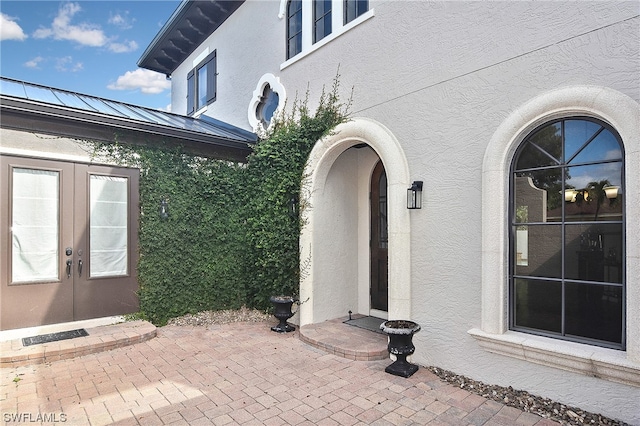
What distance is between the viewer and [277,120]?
7.19 meters

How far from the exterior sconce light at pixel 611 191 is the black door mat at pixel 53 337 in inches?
273

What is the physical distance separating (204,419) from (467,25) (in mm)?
5172

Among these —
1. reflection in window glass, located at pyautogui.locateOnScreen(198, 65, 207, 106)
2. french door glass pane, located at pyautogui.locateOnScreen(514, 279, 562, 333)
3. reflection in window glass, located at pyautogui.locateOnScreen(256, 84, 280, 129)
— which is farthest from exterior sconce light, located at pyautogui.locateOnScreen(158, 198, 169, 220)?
french door glass pane, located at pyautogui.locateOnScreen(514, 279, 562, 333)

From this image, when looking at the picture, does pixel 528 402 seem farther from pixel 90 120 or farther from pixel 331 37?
pixel 90 120

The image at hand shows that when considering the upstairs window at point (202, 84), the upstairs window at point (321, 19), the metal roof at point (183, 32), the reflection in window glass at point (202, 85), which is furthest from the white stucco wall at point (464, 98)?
the reflection in window glass at point (202, 85)

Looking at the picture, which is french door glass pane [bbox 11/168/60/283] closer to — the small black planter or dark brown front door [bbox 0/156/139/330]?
dark brown front door [bbox 0/156/139/330]

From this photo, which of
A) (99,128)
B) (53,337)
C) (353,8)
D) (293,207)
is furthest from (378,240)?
(53,337)

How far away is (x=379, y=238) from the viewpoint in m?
6.68

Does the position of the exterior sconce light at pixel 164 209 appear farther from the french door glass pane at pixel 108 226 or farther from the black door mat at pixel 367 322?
the black door mat at pixel 367 322

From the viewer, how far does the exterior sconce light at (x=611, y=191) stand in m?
3.34

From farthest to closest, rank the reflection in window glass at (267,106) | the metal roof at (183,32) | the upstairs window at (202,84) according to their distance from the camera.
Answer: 1. the upstairs window at (202,84)
2. the metal roof at (183,32)
3. the reflection in window glass at (267,106)

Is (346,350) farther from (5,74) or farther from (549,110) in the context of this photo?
(5,74)

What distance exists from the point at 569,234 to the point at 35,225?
707 cm

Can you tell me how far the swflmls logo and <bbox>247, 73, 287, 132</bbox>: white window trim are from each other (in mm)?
5560
